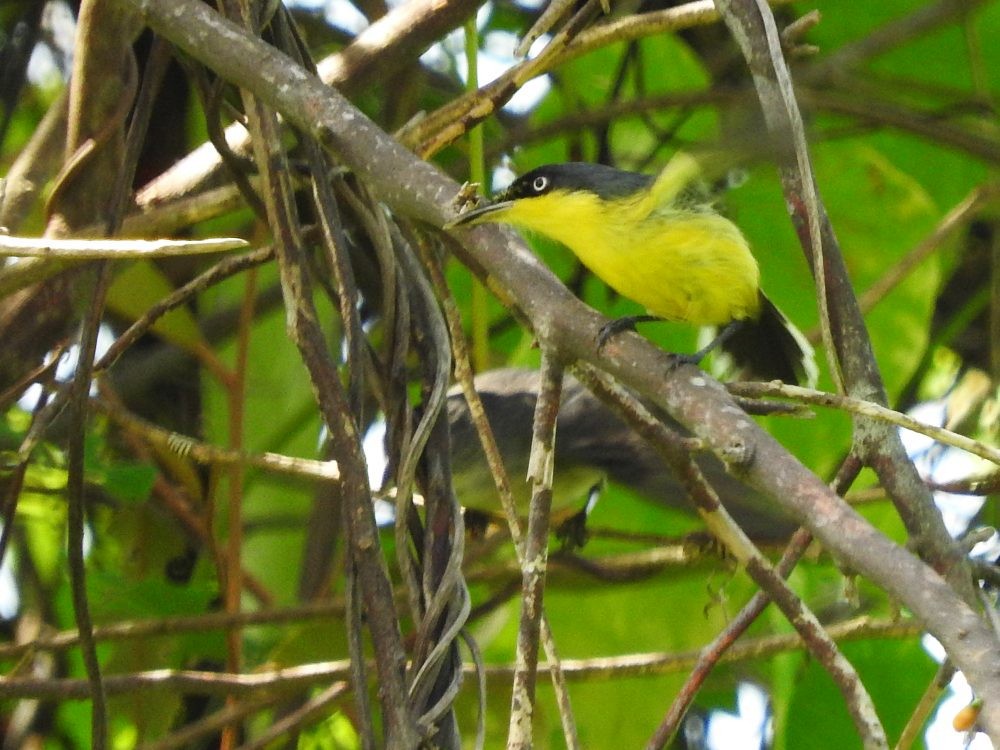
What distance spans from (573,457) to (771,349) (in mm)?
689

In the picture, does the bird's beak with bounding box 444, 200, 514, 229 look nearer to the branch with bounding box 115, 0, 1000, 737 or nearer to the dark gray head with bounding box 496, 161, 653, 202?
the branch with bounding box 115, 0, 1000, 737

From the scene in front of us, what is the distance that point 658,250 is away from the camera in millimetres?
2596

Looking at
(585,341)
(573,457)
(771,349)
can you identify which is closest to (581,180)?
(771,349)

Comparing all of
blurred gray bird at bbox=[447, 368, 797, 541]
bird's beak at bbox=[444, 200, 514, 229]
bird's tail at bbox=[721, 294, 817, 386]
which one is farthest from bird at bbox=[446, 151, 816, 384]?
bird's beak at bbox=[444, 200, 514, 229]

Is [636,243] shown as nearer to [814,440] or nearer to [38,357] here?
[814,440]

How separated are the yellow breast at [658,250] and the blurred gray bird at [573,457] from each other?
19.6 inches

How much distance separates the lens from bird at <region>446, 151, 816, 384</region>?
2594 millimetres

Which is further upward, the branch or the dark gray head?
the dark gray head

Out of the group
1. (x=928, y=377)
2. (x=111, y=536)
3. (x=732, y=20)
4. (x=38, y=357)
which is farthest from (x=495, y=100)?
(x=928, y=377)

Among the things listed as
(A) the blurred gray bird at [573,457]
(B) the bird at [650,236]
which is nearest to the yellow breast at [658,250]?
(B) the bird at [650,236]

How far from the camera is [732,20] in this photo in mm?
1635

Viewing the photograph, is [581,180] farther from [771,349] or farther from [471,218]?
[471,218]

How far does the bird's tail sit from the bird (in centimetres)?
16

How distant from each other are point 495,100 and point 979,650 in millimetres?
1305
